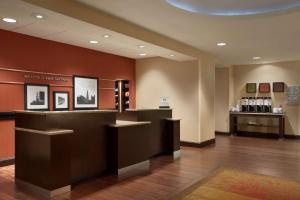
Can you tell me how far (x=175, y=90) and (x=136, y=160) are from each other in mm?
3058

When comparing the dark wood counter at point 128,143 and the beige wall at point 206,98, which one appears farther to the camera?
the beige wall at point 206,98

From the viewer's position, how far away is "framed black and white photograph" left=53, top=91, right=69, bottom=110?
18.0 feet

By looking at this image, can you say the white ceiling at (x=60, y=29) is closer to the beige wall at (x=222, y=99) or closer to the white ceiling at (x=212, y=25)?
the white ceiling at (x=212, y=25)

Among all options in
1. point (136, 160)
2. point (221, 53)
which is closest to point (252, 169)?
point (136, 160)

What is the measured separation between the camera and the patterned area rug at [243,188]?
3.27 metres

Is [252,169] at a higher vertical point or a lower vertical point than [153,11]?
lower

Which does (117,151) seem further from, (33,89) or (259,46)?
(259,46)

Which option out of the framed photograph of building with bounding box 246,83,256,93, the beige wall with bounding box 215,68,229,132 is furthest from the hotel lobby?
the beige wall with bounding box 215,68,229,132

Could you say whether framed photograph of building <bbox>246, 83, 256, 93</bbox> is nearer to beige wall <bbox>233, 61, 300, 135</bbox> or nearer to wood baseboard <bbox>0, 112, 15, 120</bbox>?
beige wall <bbox>233, 61, 300, 135</bbox>

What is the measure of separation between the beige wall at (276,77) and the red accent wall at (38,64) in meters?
4.93

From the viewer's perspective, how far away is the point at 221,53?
22.5 ft

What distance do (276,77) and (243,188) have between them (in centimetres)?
606

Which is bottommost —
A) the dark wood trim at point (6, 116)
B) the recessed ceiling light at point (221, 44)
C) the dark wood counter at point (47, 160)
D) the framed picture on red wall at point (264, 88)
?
the dark wood counter at point (47, 160)

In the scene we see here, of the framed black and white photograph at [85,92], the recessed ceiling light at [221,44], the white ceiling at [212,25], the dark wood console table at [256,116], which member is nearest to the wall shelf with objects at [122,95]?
the framed black and white photograph at [85,92]
